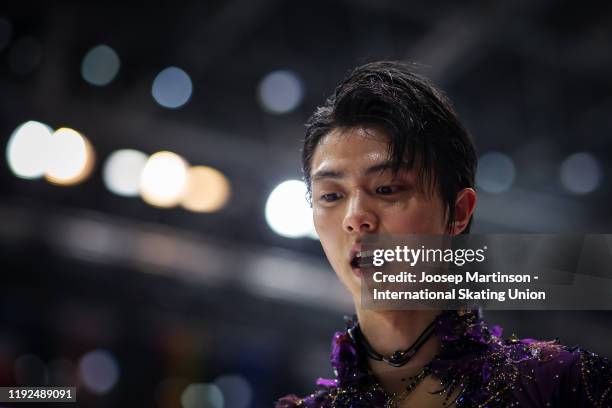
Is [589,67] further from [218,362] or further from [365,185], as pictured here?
[218,362]

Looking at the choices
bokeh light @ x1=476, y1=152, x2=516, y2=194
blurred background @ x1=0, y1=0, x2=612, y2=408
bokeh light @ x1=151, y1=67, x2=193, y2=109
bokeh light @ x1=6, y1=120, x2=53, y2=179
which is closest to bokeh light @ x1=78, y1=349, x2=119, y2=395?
blurred background @ x1=0, y1=0, x2=612, y2=408

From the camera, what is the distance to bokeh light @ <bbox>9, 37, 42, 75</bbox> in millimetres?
4477

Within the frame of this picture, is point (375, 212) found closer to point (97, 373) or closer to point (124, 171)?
point (124, 171)

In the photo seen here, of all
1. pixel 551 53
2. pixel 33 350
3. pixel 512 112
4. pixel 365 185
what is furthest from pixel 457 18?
pixel 33 350

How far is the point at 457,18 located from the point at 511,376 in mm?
3136

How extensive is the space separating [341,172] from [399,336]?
35cm

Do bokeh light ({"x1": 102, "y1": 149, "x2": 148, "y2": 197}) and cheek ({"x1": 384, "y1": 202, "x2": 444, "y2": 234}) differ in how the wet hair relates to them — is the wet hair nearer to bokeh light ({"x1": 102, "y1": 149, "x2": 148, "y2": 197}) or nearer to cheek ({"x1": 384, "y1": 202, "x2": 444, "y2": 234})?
cheek ({"x1": 384, "y1": 202, "x2": 444, "y2": 234})

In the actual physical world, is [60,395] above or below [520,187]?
below

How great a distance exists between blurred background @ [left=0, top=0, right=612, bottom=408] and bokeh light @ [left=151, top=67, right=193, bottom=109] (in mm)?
15

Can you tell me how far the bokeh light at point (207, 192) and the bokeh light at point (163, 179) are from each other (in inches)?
3.0

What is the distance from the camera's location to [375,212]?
4.48ft

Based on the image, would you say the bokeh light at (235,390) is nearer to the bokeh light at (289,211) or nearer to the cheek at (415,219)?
the bokeh light at (289,211)

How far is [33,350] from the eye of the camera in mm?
5855

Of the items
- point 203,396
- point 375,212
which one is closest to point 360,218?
point 375,212
